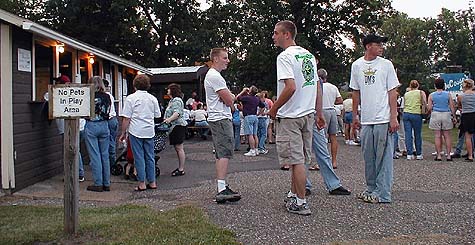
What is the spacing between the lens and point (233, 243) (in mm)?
4680

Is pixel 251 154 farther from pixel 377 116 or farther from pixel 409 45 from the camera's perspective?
pixel 409 45

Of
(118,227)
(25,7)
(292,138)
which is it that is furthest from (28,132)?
(25,7)

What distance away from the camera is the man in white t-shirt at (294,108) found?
577cm

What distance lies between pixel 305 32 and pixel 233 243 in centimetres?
3338

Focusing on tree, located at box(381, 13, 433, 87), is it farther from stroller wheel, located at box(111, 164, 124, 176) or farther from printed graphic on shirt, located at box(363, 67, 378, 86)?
printed graphic on shirt, located at box(363, 67, 378, 86)

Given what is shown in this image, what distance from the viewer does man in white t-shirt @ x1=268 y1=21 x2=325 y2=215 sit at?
577 centimetres

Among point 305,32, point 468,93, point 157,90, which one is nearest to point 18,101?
point 468,93

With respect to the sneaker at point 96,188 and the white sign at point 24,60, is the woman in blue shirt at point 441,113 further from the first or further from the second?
the white sign at point 24,60

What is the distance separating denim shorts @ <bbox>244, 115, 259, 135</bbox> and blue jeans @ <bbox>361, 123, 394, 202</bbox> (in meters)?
6.63

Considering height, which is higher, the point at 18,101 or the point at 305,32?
the point at 305,32

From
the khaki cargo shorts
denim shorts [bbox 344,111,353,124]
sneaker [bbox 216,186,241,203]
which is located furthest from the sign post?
denim shorts [bbox 344,111,353,124]

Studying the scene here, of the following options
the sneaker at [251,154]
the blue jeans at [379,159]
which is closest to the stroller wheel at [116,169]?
the sneaker at [251,154]

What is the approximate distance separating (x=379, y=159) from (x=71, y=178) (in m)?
3.70

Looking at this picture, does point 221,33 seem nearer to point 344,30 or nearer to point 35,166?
point 344,30
